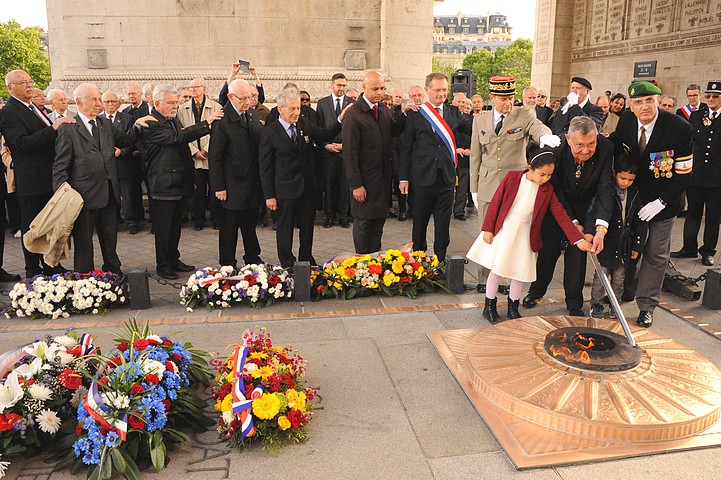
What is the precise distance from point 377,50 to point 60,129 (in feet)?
21.1

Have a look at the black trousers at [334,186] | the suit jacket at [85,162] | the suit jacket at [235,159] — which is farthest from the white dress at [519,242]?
the black trousers at [334,186]

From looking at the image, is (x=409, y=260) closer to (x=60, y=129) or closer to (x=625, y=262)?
(x=625, y=262)

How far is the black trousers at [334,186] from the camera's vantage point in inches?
359

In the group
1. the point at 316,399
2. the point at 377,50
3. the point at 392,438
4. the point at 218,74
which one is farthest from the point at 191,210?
the point at 392,438

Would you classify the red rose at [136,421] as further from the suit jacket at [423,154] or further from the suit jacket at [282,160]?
the suit jacket at [423,154]

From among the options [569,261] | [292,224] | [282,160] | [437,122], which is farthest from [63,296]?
[569,261]

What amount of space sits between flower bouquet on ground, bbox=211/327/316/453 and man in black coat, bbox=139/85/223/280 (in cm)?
335

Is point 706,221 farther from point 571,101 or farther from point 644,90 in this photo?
point 644,90

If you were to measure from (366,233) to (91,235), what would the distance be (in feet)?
9.52

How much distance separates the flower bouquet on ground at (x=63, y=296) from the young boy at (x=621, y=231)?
4.40 meters

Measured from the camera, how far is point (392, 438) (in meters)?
3.34

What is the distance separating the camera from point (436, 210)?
646 cm

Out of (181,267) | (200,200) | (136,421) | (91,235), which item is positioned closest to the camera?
(136,421)

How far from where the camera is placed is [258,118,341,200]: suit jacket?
6219 millimetres
